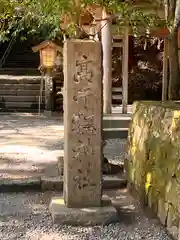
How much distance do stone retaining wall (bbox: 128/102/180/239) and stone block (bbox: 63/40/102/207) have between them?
1.72 ft

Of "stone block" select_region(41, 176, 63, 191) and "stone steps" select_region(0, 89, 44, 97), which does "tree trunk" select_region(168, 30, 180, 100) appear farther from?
"stone steps" select_region(0, 89, 44, 97)

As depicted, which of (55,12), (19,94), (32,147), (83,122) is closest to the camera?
(83,122)

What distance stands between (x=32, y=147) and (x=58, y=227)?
401 cm

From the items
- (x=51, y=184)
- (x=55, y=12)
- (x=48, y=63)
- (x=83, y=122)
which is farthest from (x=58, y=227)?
(x=48, y=63)

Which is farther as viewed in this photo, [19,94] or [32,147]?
[19,94]

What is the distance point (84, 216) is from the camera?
4062 millimetres

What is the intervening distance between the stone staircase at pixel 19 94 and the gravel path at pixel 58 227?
28.8 feet

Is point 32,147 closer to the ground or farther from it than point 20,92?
closer to the ground

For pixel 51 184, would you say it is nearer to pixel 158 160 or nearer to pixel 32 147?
pixel 158 160

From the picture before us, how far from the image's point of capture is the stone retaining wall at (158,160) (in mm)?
3727

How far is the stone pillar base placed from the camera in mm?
4043

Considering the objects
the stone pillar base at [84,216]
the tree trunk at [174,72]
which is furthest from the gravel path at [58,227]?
the tree trunk at [174,72]

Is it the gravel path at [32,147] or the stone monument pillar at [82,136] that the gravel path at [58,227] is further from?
the gravel path at [32,147]

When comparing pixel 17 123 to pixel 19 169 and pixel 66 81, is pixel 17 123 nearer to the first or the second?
pixel 19 169
